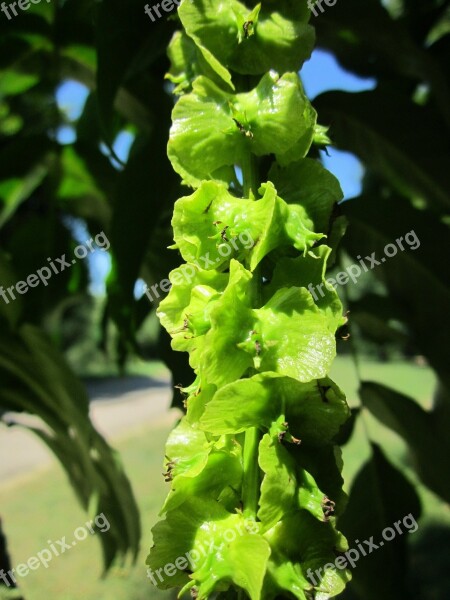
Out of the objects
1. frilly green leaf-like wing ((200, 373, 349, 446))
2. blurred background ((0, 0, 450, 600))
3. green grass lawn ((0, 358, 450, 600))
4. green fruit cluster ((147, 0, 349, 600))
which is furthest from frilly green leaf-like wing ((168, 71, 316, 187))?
green grass lawn ((0, 358, 450, 600))

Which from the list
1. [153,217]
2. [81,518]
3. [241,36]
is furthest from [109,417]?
[241,36]

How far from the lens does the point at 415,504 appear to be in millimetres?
835

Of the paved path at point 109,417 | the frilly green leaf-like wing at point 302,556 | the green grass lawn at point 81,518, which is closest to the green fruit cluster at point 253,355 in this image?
the frilly green leaf-like wing at point 302,556

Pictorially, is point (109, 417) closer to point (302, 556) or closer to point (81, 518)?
point (81, 518)

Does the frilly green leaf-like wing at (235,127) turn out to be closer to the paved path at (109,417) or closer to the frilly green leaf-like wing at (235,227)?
the frilly green leaf-like wing at (235,227)

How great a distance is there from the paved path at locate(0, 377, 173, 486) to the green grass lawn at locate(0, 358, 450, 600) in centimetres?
33

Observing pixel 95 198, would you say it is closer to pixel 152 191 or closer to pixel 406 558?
pixel 152 191

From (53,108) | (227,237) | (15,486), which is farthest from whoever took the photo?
(15,486)

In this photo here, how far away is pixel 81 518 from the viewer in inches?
126

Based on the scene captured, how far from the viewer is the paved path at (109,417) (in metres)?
4.80

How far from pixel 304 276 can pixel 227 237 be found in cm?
5

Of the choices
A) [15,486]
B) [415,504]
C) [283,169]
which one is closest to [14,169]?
[283,169]

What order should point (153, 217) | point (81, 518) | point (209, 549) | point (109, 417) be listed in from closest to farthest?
1. point (209, 549)
2. point (153, 217)
3. point (81, 518)
4. point (109, 417)

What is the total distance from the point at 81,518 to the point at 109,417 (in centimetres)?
381
